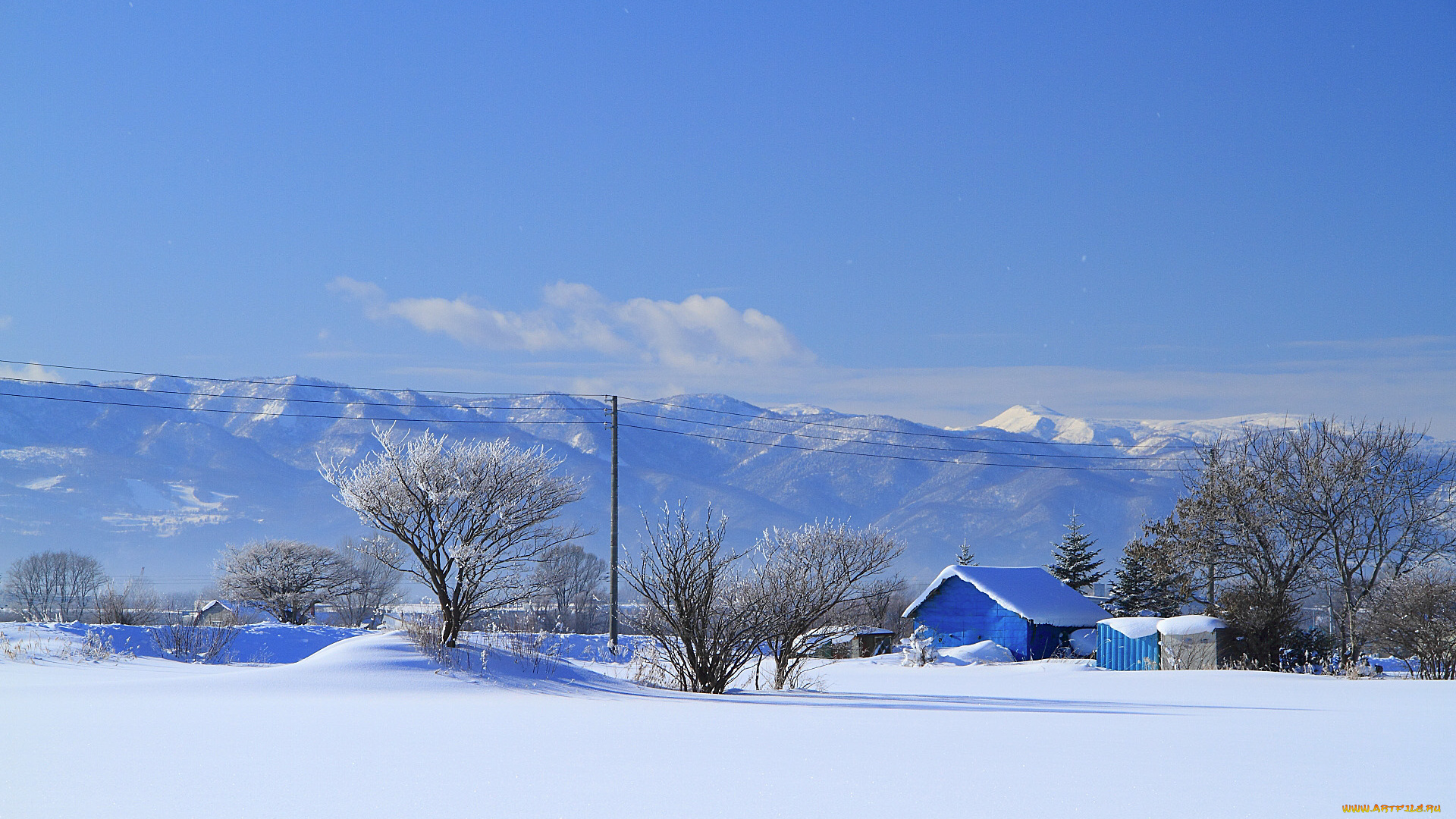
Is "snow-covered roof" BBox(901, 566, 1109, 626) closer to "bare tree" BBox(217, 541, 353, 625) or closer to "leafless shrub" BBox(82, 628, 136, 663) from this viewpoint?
"leafless shrub" BBox(82, 628, 136, 663)

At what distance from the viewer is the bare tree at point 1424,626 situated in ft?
71.2

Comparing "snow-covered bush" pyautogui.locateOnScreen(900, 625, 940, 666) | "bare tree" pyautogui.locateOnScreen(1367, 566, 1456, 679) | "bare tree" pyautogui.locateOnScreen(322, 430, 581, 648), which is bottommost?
"snow-covered bush" pyautogui.locateOnScreen(900, 625, 940, 666)

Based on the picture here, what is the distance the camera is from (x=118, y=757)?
22.5 ft

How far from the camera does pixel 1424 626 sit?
21922mm

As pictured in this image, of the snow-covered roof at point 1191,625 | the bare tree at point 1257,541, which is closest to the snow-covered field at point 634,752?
the snow-covered roof at point 1191,625

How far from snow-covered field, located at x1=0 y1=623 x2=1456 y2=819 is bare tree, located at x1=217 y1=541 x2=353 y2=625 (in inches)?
1685

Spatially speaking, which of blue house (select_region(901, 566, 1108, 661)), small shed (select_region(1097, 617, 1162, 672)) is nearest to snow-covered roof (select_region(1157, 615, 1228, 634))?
small shed (select_region(1097, 617, 1162, 672))

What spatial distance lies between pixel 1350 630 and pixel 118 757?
30470mm

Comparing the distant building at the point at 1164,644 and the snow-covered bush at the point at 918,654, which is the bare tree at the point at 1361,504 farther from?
the snow-covered bush at the point at 918,654

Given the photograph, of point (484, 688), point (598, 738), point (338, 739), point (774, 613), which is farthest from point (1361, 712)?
point (338, 739)

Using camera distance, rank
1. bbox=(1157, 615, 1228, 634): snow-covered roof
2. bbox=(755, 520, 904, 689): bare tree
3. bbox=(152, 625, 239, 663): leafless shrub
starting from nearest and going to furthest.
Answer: bbox=(755, 520, 904, 689): bare tree
bbox=(152, 625, 239, 663): leafless shrub
bbox=(1157, 615, 1228, 634): snow-covered roof

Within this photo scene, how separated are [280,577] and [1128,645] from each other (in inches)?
1685

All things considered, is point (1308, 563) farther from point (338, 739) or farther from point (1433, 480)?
point (338, 739)

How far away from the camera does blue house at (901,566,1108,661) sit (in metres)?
41.8
